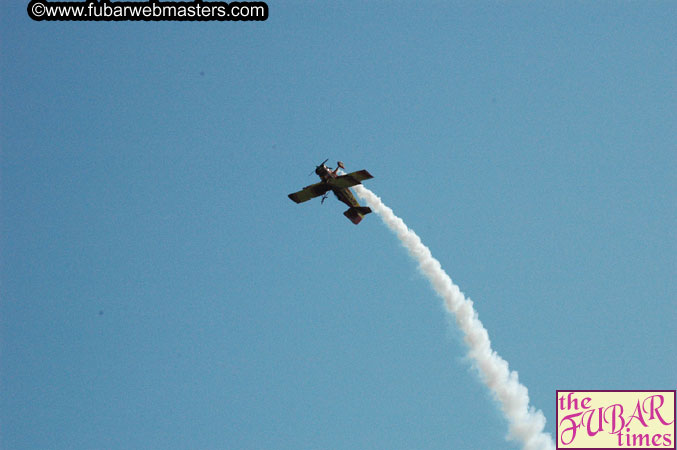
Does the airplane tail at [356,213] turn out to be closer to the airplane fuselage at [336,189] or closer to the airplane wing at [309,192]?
the airplane fuselage at [336,189]

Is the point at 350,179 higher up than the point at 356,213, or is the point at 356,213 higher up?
the point at 350,179

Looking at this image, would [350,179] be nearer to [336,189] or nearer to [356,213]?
[336,189]

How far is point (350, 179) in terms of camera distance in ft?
264

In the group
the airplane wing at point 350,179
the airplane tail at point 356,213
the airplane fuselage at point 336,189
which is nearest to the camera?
the airplane wing at point 350,179

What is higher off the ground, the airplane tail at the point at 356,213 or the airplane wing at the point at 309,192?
the airplane wing at the point at 309,192

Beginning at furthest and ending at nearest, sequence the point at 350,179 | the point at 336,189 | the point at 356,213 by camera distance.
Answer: the point at 356,213
the point at 336,189
the point at 350,179

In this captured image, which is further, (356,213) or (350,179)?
(356,213)

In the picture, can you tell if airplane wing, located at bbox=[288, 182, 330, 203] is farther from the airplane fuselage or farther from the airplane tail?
the airplane tail

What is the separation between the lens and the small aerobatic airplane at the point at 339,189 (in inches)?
3164

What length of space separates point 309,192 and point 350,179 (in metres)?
4.31

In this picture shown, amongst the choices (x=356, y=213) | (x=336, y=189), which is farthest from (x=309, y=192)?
(x=356, y=213)

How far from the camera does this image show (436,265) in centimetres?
8738

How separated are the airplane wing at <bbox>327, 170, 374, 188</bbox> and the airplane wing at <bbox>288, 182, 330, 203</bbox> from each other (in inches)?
41.3

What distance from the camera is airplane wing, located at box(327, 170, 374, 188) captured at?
7925 cm
